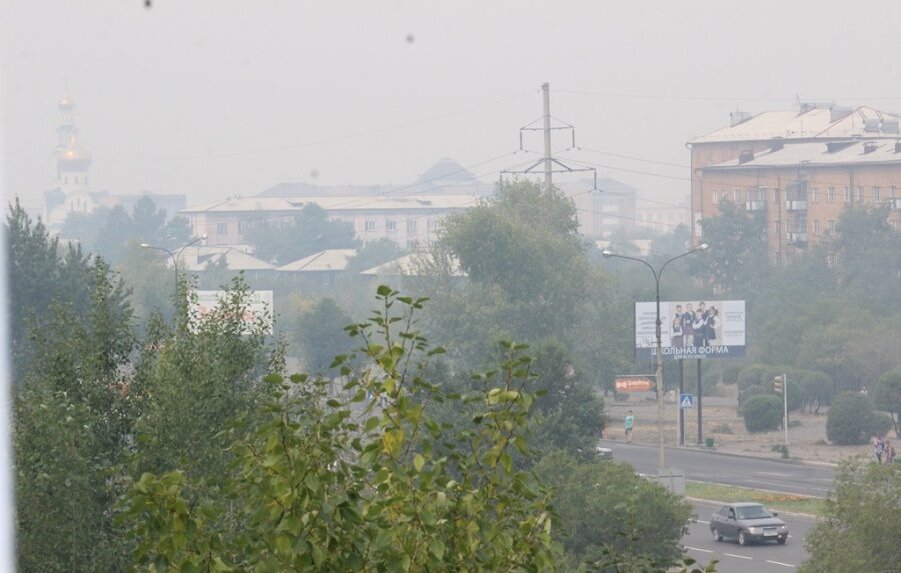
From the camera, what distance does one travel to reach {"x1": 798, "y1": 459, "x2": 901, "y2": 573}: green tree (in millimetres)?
22203

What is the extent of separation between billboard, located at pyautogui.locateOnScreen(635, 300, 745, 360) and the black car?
993 inches

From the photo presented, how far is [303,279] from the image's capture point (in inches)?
6786

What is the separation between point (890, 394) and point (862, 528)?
35945 mm

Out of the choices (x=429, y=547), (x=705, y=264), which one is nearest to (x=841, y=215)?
(x=705, y=264)

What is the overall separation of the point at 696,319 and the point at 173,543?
184ft

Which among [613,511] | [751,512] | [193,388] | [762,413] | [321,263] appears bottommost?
[751,512]

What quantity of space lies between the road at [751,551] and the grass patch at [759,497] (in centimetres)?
94

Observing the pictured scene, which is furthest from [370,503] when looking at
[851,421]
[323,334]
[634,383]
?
[323,334]

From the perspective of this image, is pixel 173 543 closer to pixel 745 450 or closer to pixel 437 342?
pixel 745 450

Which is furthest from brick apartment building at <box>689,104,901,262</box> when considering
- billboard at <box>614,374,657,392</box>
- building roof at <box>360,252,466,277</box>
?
billboard at <box>614,374,657,392</box>

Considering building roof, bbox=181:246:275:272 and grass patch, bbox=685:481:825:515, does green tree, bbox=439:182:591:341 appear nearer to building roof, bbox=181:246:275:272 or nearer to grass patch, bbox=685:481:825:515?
grass patch, bbox=685:481:825:515

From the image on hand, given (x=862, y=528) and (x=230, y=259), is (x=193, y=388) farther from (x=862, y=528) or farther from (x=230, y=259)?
(x=230, y=259)

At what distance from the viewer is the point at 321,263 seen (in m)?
179

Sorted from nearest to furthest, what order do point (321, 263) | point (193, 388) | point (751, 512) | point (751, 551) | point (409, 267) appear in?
point (193, 388) → point (751, 551) → point (751, 512) → point (409, 267) → point (321, 263)
